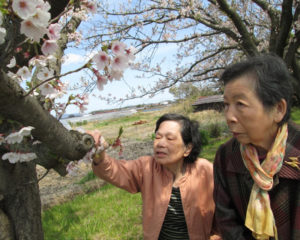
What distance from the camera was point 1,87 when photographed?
2.47 ft

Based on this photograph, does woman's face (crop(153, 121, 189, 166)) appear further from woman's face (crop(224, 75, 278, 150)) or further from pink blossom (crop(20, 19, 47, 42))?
pink blossom (crop(20, 19, 47, 42))

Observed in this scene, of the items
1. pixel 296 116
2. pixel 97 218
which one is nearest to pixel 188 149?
pixel 97 218

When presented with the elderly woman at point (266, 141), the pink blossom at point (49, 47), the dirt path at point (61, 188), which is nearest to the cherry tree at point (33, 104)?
the pink blossom at point (49, 47)

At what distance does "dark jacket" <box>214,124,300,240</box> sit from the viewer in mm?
1358

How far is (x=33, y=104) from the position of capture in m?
0.91

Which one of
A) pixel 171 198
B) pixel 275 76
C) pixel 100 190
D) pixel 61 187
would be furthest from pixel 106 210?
pixel 275 76

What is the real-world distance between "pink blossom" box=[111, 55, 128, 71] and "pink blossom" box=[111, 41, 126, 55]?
2cm

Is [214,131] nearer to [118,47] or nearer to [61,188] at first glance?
[61,188]

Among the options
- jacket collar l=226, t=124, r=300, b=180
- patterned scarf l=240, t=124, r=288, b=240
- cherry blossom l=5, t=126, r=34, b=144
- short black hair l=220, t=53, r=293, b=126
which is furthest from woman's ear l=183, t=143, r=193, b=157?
cherry blossom l=5, t=126, r=34, b=144

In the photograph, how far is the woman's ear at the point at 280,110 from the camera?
1321 mm

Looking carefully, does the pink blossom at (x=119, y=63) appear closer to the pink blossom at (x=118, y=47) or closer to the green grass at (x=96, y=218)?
the pink blossom at (x=118, y=47)

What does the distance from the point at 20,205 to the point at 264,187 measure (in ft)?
4.75

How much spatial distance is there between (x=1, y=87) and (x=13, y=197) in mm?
1071

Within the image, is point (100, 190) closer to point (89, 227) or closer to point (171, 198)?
point (89, 227)
